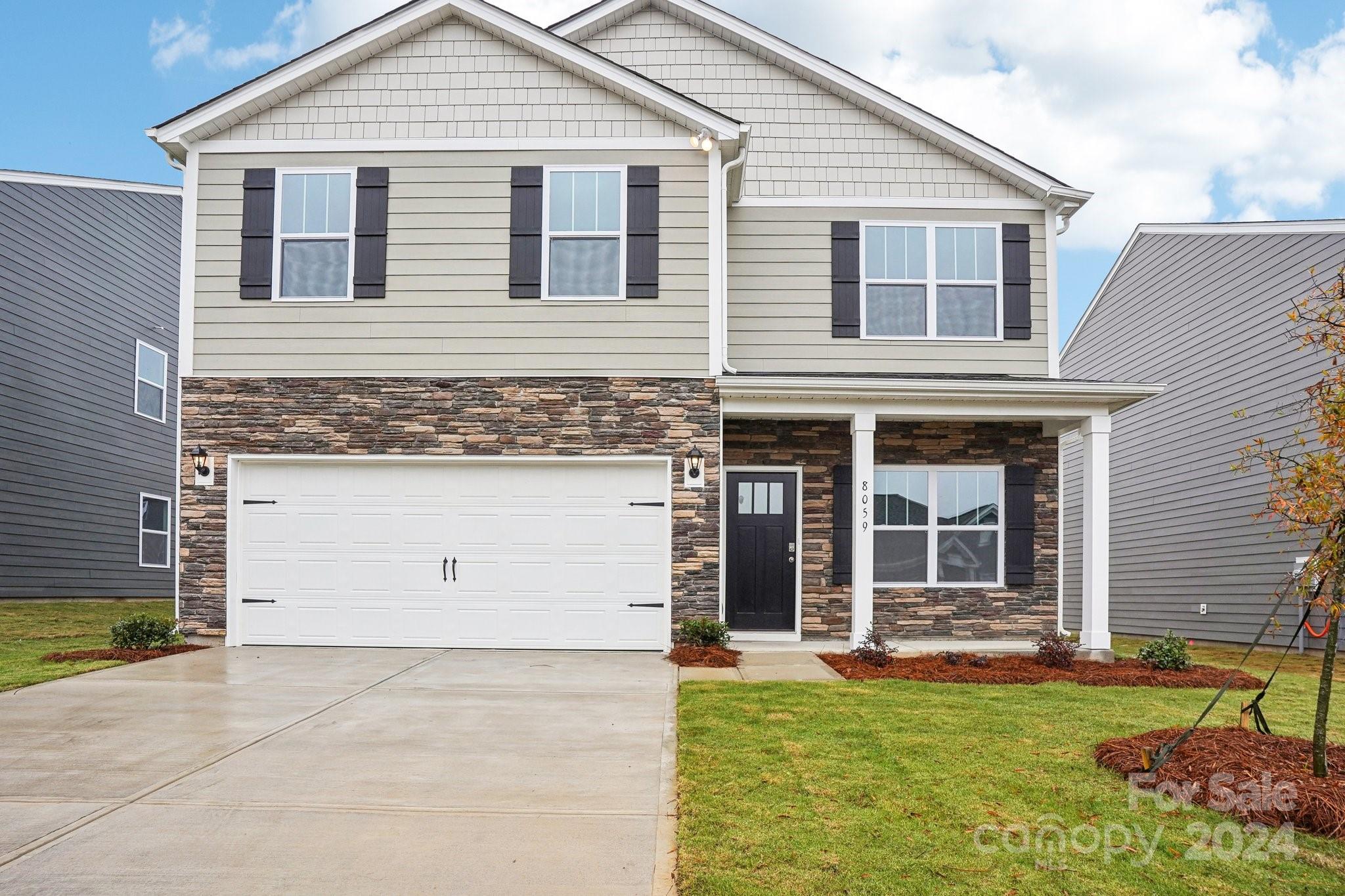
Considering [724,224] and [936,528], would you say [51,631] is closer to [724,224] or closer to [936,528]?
[724,224]

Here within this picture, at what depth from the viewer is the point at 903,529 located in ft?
42.6

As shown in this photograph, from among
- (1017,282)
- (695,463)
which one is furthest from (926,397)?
(695,463)

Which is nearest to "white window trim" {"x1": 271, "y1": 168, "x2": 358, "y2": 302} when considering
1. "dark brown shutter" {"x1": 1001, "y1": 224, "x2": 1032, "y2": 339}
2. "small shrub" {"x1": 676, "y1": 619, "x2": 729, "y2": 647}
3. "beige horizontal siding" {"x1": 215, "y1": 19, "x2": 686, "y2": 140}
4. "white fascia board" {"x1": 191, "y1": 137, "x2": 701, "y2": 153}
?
"white fascia board" {"x1": 191, "y1": 137, "x2": 701, "y2": 153}

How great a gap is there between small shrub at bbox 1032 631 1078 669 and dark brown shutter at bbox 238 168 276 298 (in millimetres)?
8995

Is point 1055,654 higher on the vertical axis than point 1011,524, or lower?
lower

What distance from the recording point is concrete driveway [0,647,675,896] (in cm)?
436

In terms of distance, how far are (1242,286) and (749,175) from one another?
783 cm

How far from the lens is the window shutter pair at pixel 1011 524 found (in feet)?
41.7

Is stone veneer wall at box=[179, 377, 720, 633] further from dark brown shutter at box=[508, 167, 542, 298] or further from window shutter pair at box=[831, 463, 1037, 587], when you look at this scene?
window shutter pair at box=[831, 463, 1037, 587]

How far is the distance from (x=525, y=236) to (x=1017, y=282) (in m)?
5.99

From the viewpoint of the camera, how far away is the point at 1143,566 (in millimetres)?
18344

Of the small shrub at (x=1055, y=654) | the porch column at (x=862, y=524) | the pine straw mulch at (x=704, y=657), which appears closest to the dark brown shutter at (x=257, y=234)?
the pine straw mulch at (x=704, y=657)

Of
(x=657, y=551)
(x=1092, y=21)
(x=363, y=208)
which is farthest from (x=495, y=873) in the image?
(x=1092, y=21)

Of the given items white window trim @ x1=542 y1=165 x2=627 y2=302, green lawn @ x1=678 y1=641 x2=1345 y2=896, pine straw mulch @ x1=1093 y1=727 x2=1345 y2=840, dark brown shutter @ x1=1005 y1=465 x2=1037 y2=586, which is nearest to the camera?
green lawn @ x1=678 y1=641 x2=1345 y2=896
